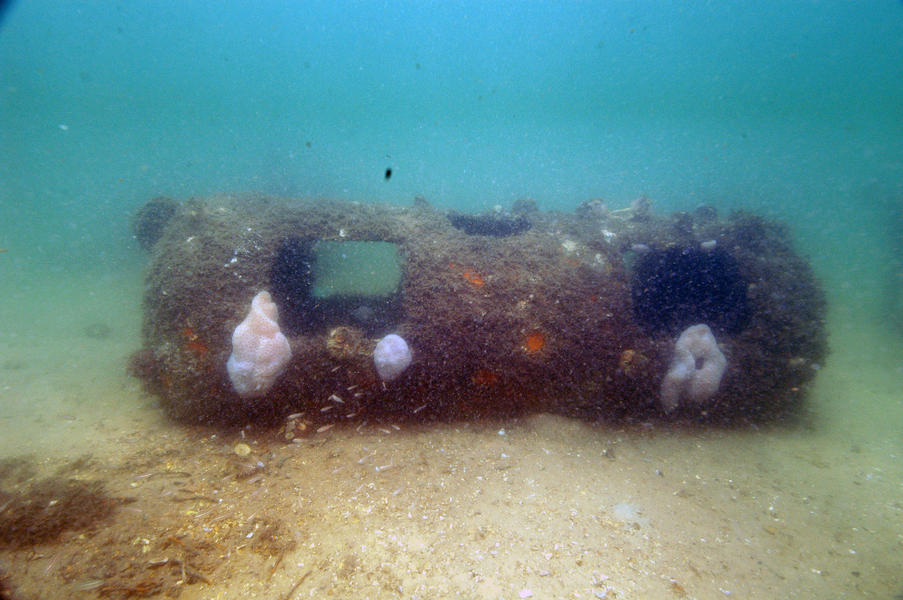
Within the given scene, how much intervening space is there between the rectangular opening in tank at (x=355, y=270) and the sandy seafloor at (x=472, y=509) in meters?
3.39

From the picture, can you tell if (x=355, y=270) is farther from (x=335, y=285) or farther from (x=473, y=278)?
(x=473, y=278)

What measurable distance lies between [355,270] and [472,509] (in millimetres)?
5566

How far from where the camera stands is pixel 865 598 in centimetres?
310

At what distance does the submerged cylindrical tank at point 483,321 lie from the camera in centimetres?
475

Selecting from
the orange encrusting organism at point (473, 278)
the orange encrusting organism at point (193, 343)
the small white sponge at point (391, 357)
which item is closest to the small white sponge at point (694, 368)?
the orange encrusting organism at point (473, 278)

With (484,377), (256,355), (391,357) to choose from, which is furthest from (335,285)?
(484,377)

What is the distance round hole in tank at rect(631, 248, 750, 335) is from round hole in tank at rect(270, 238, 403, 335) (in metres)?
4.19

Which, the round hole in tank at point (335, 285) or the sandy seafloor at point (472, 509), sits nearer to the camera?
the sandy seafloor at point (472, 509)

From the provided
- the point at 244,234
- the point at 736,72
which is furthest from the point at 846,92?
the point at 244,234

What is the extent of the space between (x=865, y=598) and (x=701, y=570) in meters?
1.43

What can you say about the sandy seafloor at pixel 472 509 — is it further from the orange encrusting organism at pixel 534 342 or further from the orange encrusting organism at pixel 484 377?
the orange encrusting organism at pixel 534 342

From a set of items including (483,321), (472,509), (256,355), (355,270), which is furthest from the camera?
(355,270)

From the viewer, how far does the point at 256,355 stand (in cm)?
440

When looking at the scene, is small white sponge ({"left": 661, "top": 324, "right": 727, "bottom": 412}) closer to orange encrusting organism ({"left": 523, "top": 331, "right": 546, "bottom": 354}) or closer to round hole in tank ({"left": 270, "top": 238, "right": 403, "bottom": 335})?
orange encrusting organism ({"left": 523, "top": 331, "right": 546, "bottom": 354})
